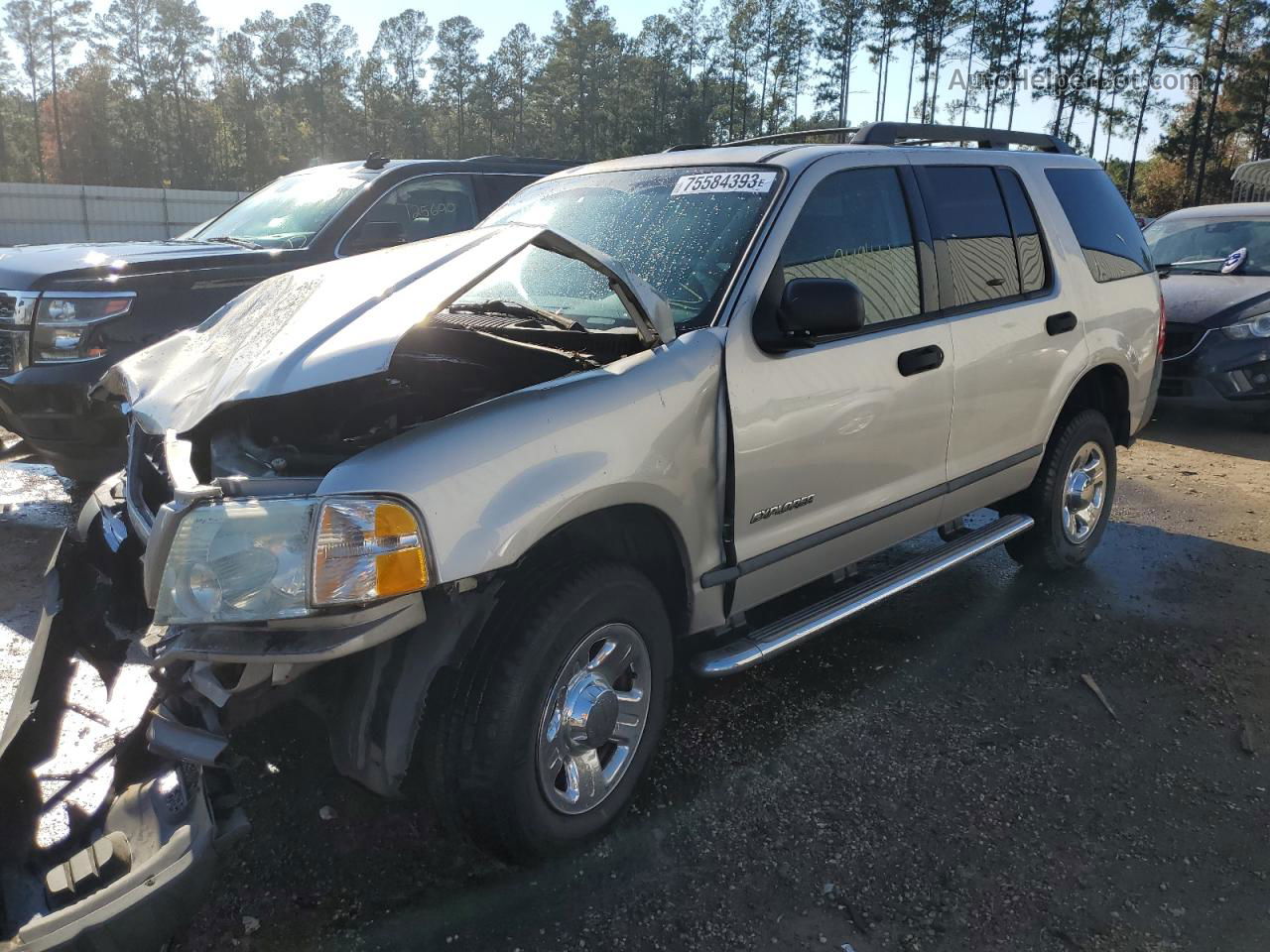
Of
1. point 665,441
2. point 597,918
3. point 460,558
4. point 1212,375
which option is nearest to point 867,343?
point 665,441

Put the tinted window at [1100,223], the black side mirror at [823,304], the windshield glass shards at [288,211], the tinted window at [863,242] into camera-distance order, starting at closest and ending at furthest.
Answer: the black side mirror at [823,304] → the tinted window at [863,242] → the tinted window at [1100,223] → the windshield glass shards at [288,211]

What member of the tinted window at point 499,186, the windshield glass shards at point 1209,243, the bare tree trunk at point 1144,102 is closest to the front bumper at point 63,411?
the tinted window at point 499,186

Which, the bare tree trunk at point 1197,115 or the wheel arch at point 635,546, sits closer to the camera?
the wheel arch at point 635,546

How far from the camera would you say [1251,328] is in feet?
25.8

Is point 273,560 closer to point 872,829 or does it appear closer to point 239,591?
point 239,591

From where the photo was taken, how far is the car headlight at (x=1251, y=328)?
784cm

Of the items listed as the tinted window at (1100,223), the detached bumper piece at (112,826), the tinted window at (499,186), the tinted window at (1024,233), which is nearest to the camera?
the detached bumper piece at (112,826)

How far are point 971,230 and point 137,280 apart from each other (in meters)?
4.22

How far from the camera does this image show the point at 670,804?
115 inches

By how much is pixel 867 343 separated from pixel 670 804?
1.68m

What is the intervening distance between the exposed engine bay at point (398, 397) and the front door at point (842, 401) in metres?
0.49

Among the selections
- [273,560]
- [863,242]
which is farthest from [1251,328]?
[273,560]

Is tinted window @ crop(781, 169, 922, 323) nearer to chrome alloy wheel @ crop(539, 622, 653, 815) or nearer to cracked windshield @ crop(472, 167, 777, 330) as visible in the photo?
cracked windshield @ crop(472, 167, 777, 330)

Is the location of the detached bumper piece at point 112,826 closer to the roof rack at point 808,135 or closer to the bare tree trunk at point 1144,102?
the roof rack at point 808,135
